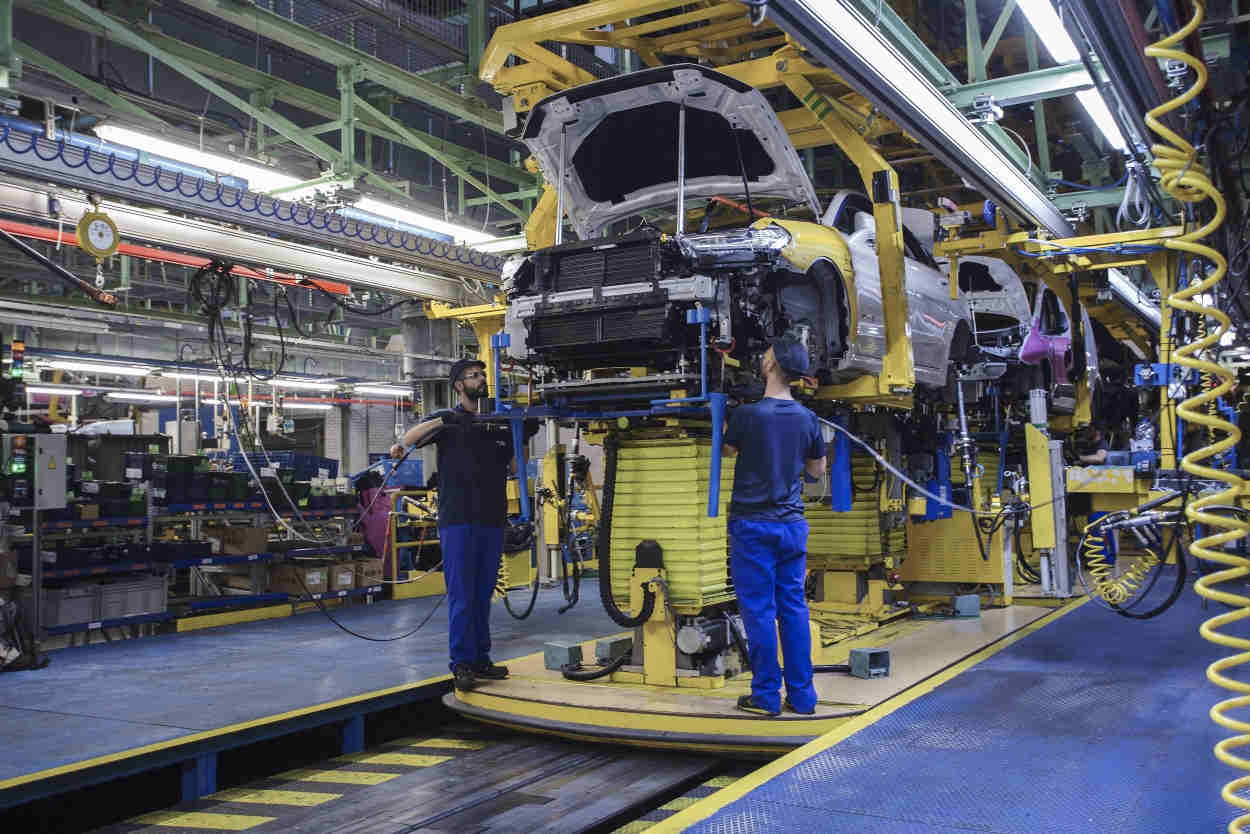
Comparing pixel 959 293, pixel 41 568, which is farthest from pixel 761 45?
pixel 41 568

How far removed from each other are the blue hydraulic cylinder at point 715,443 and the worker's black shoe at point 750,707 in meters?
0.87

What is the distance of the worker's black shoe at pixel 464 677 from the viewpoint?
5332mm

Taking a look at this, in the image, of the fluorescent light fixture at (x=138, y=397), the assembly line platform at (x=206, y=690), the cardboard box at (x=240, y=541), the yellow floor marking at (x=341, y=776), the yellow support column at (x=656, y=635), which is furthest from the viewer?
the fluorescent light fixture at (x=138, y=397)

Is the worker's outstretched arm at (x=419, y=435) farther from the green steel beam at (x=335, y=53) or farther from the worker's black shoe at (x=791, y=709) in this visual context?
the green steel beam at (x=335, y=53)

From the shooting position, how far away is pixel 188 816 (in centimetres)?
439

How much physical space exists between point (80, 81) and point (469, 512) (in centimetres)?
547

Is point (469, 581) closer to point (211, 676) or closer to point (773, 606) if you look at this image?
point (773, 606)

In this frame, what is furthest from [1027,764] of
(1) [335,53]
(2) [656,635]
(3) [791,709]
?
(1) [335,53]

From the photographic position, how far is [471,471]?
5.32m

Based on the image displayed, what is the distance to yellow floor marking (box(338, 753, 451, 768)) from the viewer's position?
519 centimetres

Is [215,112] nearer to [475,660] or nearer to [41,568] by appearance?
[41,568]

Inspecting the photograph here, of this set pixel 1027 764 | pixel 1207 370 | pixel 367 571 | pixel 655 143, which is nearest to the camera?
pixel 1207 370

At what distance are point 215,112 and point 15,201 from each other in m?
4.20

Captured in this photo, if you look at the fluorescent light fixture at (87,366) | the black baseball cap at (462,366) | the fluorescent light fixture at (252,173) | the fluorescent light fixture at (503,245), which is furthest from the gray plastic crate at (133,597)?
the fluorescent light fixture at (87,366)
